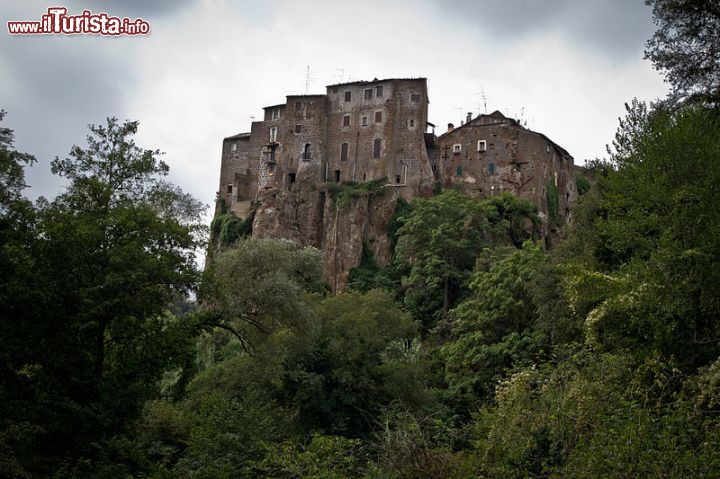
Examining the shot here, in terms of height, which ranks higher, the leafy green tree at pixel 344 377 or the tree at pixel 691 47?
the tree at pixel 691 47

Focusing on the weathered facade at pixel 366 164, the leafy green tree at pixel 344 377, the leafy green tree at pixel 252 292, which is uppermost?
the weathered facade at pixel 366 164

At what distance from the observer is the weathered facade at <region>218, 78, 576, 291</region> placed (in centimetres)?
6469

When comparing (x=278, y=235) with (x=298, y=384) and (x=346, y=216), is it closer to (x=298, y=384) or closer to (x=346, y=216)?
(x=346, y=216)

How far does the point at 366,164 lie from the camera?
68.7 m

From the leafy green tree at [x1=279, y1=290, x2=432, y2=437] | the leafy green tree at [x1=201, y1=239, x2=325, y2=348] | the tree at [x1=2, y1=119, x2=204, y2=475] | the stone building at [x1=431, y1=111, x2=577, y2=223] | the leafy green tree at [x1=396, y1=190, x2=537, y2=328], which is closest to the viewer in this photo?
the tree at [x1=2, y1=119, x2=204, y2=475]

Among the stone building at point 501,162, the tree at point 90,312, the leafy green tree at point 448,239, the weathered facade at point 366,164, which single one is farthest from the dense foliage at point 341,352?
the stone building at point 501,162

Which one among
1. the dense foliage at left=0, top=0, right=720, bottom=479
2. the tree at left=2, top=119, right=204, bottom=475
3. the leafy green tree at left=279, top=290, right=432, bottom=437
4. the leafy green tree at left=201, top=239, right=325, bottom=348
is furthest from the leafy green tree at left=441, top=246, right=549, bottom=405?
the tree at left=2, top=119, right=204, bottom=475

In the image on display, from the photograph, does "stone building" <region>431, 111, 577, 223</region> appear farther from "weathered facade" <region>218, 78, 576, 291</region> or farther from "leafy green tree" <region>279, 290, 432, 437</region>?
"leafy green tree" <region>279, 290, 432, 437</region>

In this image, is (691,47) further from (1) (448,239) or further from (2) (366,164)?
(2) (366,164)

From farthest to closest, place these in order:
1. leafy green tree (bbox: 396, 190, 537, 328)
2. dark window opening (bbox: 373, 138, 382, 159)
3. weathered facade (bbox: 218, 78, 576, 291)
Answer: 1. dark window opening (bbox: 373, 138, 382, 159)
2. weathered facade (bbox: 218, 78, 576, 291)
3. leafy green tree (bbox: 396, 190, 537, 328)

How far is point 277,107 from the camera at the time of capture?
73688 mm

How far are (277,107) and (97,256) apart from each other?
51.4m

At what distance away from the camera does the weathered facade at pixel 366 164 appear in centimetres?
6469

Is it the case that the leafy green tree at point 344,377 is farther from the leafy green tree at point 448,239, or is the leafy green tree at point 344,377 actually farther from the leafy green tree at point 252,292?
the leafy green tree at point 448,239
